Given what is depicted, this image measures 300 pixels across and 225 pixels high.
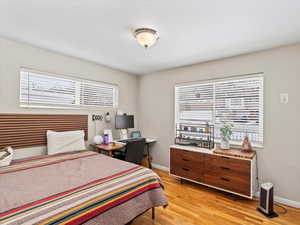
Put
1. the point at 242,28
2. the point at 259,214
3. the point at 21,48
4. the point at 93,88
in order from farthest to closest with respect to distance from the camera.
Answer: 1. the point at 93,88
2. the point at 21,48
3. the point at 259,214
4. the point at 242,28

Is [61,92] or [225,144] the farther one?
[61,92]

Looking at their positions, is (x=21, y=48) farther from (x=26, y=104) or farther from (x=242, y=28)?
(x=242, y=28)

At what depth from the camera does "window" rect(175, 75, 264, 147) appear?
2.76 metres

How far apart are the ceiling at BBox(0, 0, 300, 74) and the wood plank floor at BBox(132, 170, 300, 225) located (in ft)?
7.96

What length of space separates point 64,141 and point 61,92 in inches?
36.4

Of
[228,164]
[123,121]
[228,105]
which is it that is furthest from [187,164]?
[123,121]

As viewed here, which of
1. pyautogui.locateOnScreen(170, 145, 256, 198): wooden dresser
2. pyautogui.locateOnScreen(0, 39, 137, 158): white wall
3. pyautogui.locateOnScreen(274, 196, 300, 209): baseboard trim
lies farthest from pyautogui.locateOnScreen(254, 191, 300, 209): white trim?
pyautogui.locateOnScreen(0, 39, 137, 158): white wall

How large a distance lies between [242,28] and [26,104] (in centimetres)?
335

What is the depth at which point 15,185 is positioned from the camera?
1573 mm

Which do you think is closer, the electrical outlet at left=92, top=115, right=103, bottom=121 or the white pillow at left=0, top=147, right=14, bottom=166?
the white pillow at left=0, top=147, right=14, bottom=166

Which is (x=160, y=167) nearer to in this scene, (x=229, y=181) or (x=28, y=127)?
(x=229, y=181)

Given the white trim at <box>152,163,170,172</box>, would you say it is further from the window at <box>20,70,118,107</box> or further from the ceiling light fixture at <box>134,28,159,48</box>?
the ceiling light fixture at <box>134,28,159,48</box>

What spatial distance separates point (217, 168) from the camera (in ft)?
8.91

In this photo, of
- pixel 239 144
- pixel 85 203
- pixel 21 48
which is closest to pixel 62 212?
pixel 85 203
